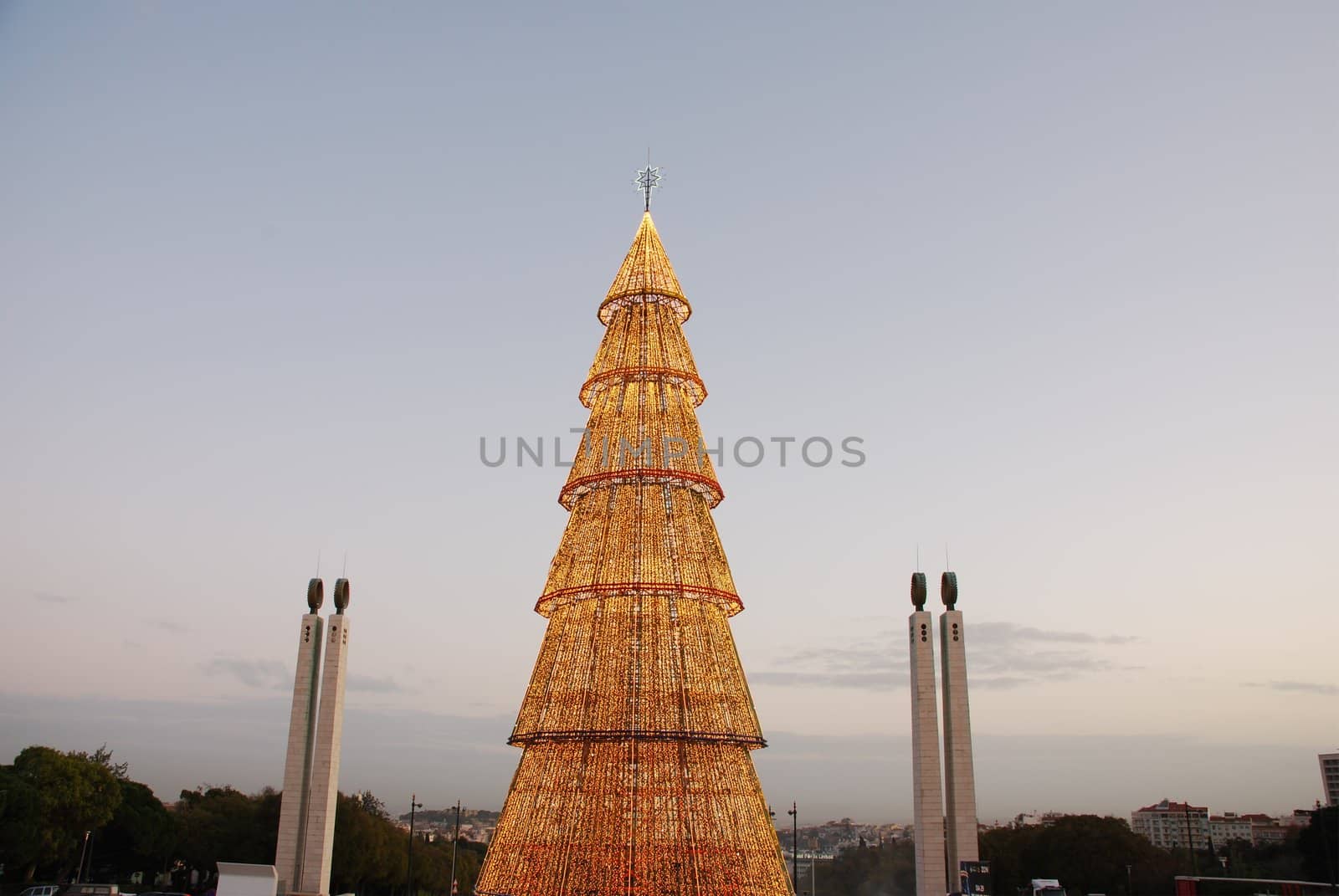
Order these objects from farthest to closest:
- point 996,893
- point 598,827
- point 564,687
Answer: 1. point 996,893
2. point 564,687
3. point 598,827

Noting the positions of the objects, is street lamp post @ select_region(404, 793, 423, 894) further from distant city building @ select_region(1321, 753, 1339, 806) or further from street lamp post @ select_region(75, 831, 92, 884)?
distant city building @ select_region(1321, 753, 1339, 806)

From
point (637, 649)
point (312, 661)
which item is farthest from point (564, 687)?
point (312, 661)

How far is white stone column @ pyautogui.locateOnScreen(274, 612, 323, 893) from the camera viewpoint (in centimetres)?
2636

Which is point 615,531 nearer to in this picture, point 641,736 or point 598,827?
point 641,736

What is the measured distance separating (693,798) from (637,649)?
147 inches

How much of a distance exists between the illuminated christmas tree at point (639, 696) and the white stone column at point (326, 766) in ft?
13.0

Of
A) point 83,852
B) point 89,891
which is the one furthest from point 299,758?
point 83,852

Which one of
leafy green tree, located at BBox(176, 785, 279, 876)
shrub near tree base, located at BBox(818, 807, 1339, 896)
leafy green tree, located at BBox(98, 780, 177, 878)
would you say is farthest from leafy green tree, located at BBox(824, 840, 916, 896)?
leafy green tree, located at BBox(98, 780, 177, 878)

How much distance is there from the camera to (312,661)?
28094 millimetres

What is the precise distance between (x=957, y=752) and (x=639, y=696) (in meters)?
7.69

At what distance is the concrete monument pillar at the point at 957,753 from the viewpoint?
2538cm

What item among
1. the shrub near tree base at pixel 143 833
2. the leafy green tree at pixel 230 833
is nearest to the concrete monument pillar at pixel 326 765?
the shrub near tree base at pixel 143 833

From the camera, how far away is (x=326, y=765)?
2697 cm

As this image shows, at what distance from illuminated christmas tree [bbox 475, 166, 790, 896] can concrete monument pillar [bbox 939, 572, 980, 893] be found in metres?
4.13
